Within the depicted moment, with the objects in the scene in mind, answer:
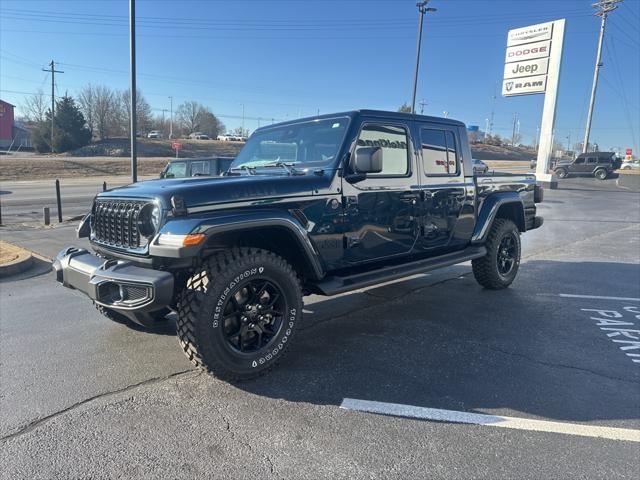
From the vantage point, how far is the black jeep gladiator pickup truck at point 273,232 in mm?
3127

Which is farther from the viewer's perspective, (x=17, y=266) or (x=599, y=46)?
(x=599, y=46)

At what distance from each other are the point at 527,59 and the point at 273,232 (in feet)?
82.4

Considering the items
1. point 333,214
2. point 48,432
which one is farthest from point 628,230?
point 48,432

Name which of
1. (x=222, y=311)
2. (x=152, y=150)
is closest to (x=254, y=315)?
(x=222, y=311)

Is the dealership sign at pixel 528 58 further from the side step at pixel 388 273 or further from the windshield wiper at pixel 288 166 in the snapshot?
the windshield wiper at pixel 288 166

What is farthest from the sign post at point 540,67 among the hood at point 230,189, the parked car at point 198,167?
the hood at point 230,189

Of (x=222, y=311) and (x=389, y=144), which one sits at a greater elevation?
(x=389, y=144)

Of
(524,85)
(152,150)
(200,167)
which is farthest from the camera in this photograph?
(152,150)

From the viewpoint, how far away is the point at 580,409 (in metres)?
3.07

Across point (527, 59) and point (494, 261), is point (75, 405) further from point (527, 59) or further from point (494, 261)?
point (527, 59)

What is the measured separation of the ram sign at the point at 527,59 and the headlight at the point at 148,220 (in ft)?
82.1

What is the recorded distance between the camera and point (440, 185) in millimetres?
4984

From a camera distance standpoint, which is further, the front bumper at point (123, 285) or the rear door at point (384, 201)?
the rear door at point (384, 201)

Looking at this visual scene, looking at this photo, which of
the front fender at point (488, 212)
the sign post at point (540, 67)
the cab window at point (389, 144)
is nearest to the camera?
the cab window at point (389, 144)
